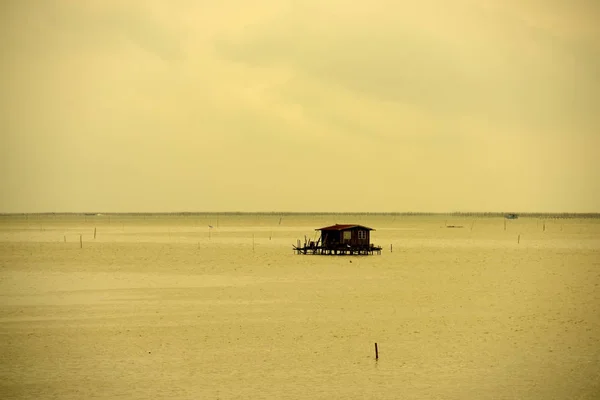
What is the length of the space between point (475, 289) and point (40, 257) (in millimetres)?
40742

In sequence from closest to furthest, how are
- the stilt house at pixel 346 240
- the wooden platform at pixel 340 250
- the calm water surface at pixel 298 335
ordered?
the calm water surface at pixel 298 335 → the wooden platform at pixel 340 250 → the stilt house at pixel 346 240

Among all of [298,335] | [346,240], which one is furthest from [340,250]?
[298,335]

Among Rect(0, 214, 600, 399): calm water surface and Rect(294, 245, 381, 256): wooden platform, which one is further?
Rect(294, 245, 381, 256): wooden platform

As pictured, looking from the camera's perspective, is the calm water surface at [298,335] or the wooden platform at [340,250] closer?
A: the calm water surface at [298,335]

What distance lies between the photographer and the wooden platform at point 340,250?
64938mm

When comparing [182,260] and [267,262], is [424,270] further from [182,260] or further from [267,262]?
[182,260]

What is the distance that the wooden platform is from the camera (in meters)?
64.9

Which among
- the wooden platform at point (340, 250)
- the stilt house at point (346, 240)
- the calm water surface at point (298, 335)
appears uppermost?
the stilt house at point (346, 240)

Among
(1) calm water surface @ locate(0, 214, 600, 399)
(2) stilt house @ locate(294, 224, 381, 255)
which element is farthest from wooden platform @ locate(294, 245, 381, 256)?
(1) calm water surface @ locate(0, 214, 600, 399)

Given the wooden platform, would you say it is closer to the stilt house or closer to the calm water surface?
the stilt house

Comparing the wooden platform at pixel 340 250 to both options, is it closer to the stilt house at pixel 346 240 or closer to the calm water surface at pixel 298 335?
the stilt house at pixel 346 240

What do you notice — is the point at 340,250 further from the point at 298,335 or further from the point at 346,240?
the point at 298,335

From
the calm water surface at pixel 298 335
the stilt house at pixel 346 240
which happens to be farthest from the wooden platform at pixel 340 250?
the calm water surface at pixel 298 335

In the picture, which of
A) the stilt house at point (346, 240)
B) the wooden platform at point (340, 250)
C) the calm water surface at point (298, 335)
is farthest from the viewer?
the stilt house at point (346, 240)
